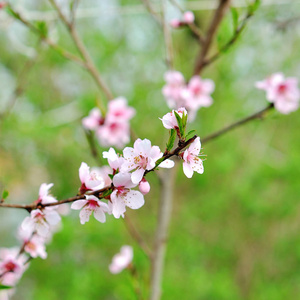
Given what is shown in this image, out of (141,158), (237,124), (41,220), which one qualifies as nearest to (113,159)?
(141,158)

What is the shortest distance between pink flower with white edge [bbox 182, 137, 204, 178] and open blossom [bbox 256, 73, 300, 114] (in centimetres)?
52

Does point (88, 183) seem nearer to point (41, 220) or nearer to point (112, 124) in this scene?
point (41, 220)

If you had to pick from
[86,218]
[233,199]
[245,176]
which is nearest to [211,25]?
[86,218]

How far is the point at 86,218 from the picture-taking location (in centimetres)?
45

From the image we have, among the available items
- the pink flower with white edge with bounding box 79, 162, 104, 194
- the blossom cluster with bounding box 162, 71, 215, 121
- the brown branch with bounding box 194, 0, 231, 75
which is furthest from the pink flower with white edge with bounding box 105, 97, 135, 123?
the pink flower with white edge with bounding box 79, 162, 104, 194

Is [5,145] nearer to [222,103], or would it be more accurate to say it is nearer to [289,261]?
[222,103]

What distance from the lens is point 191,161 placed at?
0.41 metres

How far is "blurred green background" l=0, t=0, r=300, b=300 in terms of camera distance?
11.1ft

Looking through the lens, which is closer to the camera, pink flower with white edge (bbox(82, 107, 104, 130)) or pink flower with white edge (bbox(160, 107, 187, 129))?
pink flower with white edge (bbox(160, 107, 187, 129))

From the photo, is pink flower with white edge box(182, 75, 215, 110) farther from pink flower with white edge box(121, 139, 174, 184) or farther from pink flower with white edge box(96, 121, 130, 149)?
pink flower with white edge box(121, 139, 174, 184)

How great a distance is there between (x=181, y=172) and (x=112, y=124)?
8.69 feet

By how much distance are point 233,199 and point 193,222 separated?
0.47 metres

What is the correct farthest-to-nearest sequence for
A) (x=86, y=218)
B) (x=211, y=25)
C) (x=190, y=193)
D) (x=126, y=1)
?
(x=126, y=1) < (x=190, y=193) < (x=211, y=25) < (x=86, y=218)

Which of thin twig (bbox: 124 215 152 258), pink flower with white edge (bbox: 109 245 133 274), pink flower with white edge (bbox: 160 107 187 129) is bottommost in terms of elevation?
pink flower with white edge (bbox: 160 107 187 129)
